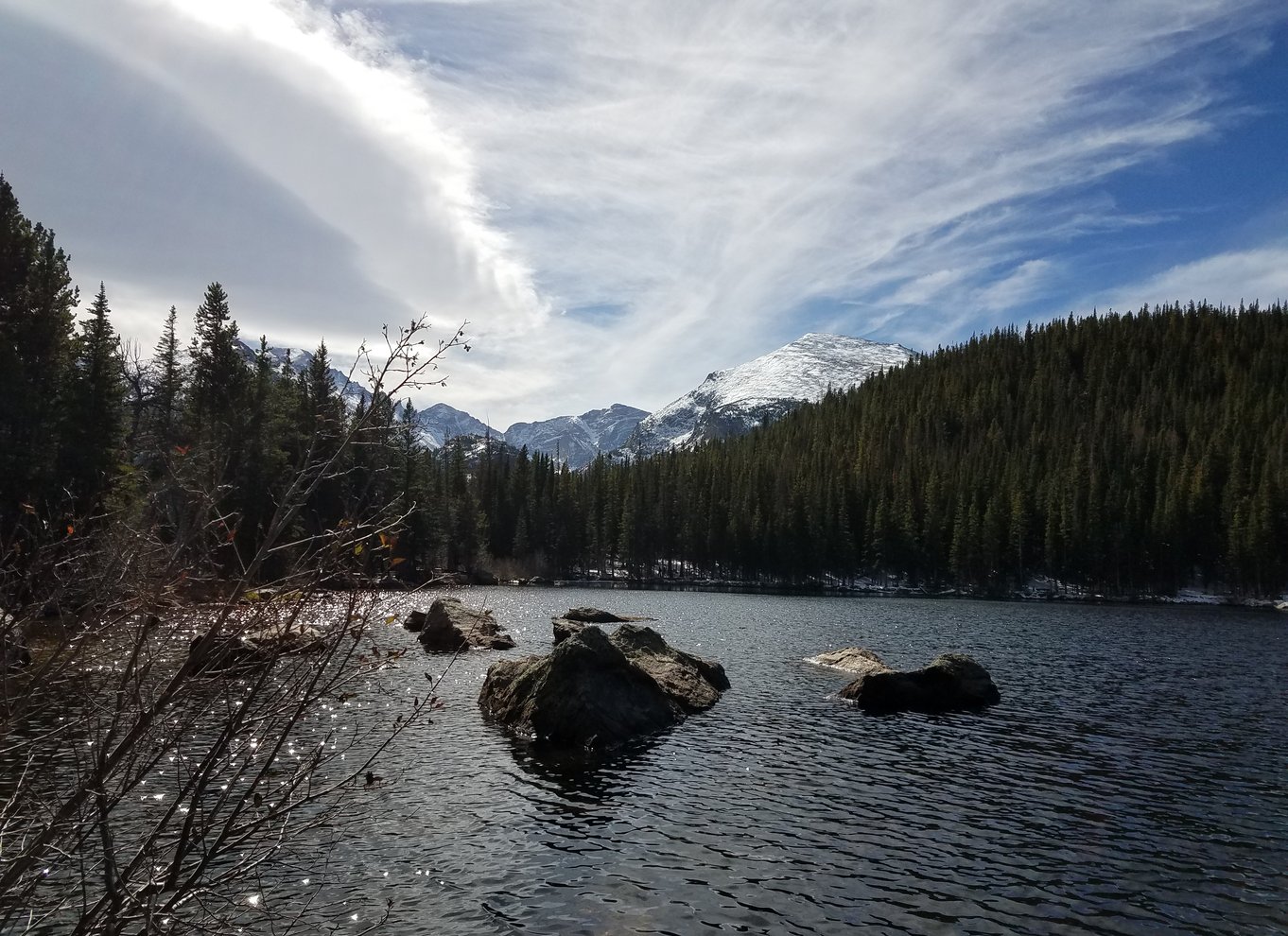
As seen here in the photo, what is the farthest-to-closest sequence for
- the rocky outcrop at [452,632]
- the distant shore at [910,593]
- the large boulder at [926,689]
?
the distant shore at [910,593] → the rocky outcrop at [452,632] → the large boulder at [926,689]

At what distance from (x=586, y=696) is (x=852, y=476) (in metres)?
131

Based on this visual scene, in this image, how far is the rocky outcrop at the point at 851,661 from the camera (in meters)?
37.6

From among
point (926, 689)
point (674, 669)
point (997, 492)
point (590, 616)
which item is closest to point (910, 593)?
point (997, 492)

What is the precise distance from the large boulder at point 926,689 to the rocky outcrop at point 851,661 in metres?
5.02

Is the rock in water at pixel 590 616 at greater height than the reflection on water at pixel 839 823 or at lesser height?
greater

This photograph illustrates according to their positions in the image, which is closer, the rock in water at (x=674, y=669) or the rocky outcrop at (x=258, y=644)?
the rocky outcrop at (x=258, y=644)

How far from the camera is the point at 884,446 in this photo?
551 ft

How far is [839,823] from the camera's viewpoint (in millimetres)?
17547

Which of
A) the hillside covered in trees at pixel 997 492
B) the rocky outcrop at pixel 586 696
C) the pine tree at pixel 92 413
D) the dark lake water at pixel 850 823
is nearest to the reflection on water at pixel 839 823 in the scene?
the dark lake water at pixel 850 823

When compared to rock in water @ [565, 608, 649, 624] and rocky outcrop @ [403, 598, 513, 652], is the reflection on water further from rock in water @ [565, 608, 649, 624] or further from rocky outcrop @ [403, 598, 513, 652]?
rock in water @ [565, 608, 649, 624]

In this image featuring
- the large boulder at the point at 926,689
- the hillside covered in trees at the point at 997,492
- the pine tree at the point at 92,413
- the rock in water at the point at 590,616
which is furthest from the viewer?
the hillside covered in trees at the point at 997,492

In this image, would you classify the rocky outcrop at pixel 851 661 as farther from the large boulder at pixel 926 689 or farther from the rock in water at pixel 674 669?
the rock in water at pixel 674 669

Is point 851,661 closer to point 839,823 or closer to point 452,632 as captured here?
point 839,823

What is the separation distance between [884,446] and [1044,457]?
31925 millimetres
